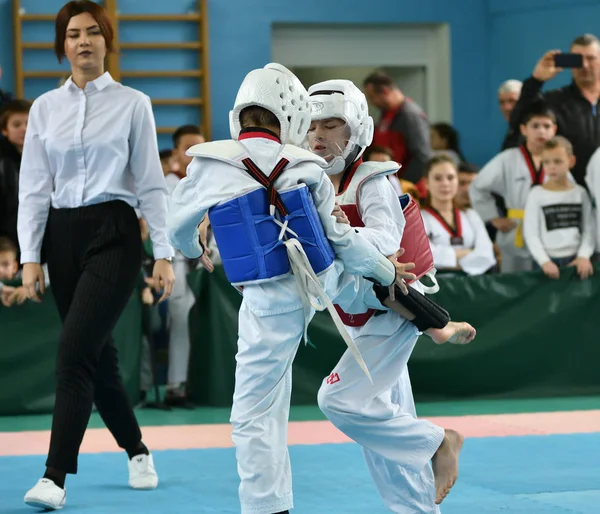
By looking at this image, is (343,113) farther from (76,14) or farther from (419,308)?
(76,14)

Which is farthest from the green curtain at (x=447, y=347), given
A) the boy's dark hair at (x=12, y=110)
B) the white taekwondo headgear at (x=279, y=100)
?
the white taekwondo headgear at (x=279, y=100)

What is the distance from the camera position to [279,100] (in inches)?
139

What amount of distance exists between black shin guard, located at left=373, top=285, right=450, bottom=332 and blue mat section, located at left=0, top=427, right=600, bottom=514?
2.80ft

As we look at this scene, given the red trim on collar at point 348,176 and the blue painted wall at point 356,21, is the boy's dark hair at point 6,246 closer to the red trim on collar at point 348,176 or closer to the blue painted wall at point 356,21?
the red trim on collar at point 348,176

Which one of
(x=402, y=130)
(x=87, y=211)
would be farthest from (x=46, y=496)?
(x=402, y=130)

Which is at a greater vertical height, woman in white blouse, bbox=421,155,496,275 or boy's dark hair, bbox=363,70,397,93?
boy's dark hair, bbox=363,70,397,93

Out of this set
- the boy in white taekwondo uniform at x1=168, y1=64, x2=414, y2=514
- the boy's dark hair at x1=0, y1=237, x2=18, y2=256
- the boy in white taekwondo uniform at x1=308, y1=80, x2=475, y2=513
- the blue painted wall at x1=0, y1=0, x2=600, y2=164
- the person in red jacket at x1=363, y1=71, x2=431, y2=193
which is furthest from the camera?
the blue painted wall at x1=0, y1=0, x2=600, y2=164

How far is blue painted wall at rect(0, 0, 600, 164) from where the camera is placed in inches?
471

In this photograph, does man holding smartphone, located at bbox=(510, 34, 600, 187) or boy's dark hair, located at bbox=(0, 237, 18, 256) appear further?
man holding smartphone, located at bbox=(510, 34, 600, 187)

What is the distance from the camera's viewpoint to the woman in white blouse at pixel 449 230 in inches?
304

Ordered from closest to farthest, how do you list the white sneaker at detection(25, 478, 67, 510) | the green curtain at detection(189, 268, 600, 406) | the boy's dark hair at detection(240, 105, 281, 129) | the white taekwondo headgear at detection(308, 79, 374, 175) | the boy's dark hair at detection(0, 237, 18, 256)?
the boy's dark hair at detection(240, 105, 281, 129) < the white taekwondo headgear at detection(308, 79, 374, 175) < the white sneaker at detection(25, 478, 67, 510) < the boy's dark hair at detection(0, 237, 18, 256) < the green curtain at detection(189, 268, 600, 406)

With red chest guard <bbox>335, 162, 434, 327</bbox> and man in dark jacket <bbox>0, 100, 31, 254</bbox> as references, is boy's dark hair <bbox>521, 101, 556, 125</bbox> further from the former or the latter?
red chest guard <bbox>335, 162, 434, 327</bbox>

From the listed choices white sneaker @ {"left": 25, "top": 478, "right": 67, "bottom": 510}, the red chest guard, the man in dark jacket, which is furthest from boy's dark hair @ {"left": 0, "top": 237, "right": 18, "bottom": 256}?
the red chest guard

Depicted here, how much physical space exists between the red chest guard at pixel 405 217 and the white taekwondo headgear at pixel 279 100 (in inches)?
12.1
